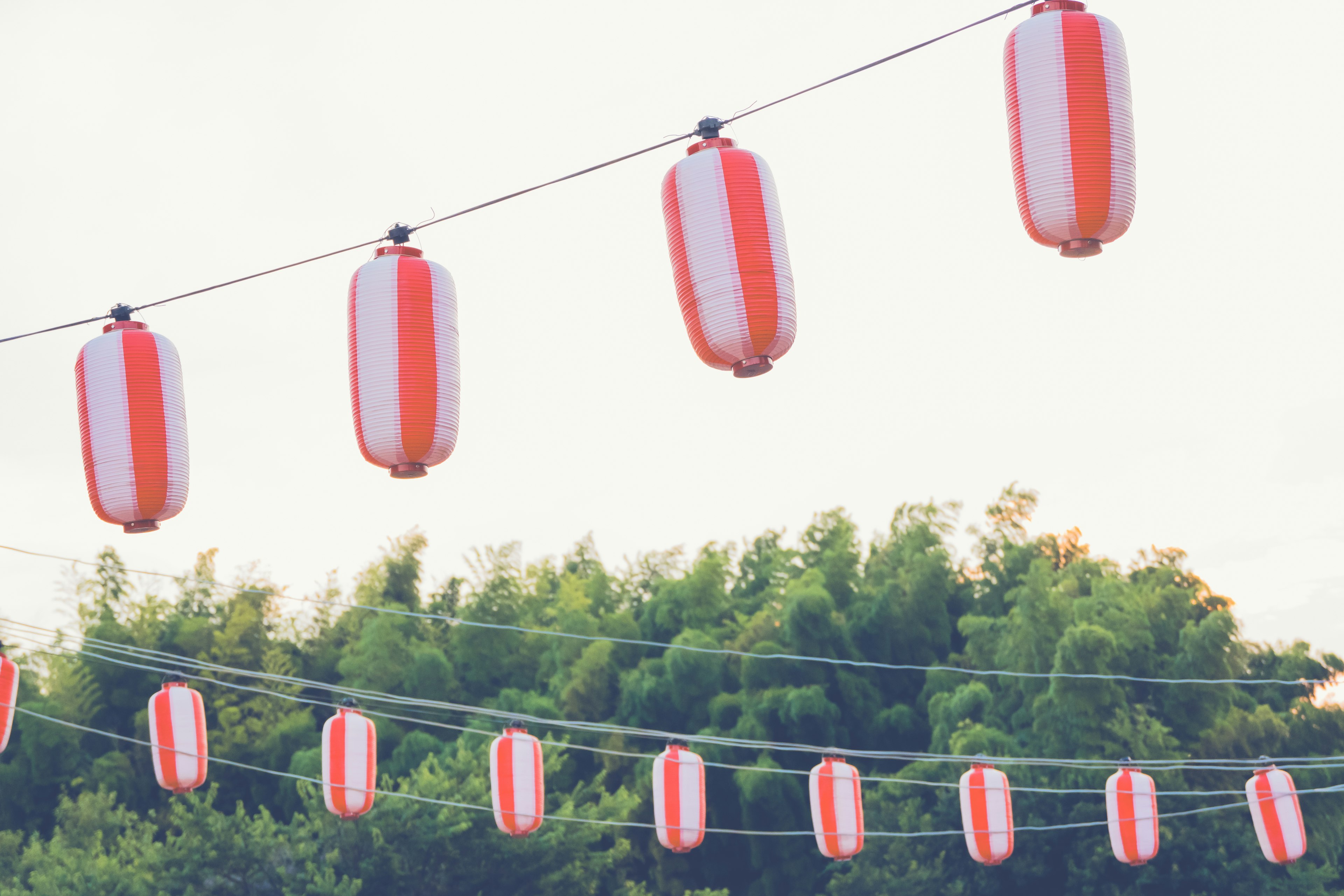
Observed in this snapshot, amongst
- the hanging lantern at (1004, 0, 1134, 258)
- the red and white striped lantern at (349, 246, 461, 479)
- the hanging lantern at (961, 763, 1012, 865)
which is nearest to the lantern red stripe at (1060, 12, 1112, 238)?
the hanging lantern at (1004, 0, 1134, 258)

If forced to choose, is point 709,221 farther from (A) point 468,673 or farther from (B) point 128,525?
(A) point 468,673

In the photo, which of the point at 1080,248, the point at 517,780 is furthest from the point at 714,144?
the point at 517,780

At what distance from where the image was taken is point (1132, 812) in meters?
11.7

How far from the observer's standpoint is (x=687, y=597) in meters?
17.8

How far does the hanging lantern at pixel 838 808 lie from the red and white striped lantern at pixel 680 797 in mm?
1013

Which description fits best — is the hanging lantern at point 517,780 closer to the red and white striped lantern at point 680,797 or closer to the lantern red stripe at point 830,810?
the red and white striped lantern at point 680,797

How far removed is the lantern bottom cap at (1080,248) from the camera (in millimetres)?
4125

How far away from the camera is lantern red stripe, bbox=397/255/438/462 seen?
15.0ft

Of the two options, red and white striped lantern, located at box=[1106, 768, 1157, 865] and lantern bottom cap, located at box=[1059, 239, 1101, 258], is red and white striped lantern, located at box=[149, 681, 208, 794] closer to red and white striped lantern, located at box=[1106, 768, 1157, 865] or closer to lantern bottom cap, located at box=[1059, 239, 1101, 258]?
red and white striped lantern, located at box=[1106, 768, 1157, 865]

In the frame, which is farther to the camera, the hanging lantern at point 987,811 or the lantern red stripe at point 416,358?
the hanging lantern at point 987,811

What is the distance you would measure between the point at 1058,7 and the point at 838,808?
844cm

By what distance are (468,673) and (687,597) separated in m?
3.31

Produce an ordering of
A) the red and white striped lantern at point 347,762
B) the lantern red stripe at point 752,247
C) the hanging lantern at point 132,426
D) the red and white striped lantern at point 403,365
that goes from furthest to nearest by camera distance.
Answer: the red and white striped lantern at point 347,762 → the hanging lantern at point 132,426 → the red and white striped lantern at point 403,365 → the lantern red stripe at point 752,247

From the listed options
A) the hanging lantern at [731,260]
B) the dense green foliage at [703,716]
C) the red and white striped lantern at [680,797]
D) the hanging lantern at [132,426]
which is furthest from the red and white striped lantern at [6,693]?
the hanging lantern at [731,260]
